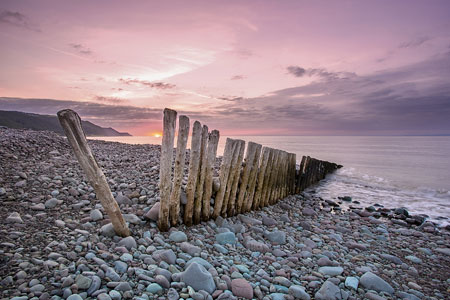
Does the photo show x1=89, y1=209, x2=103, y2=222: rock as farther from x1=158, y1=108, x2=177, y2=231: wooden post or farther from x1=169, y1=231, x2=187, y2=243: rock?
x1=169, y1=231, x2=187, y2=243: rock

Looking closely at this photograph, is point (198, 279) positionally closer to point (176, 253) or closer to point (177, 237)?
point (176, 253)

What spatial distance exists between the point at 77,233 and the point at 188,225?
65.1 inches

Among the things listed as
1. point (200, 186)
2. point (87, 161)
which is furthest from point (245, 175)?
point (87, 161)

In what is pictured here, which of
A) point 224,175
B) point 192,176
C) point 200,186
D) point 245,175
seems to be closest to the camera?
point 192,176

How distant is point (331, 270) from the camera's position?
3615mm

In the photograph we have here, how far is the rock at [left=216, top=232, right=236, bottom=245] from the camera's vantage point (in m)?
4.08

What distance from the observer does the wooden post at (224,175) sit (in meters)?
4.93

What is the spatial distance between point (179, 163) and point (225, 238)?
4.68 ft

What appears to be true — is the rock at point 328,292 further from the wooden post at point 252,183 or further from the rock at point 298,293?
the wooden post at point 252,183

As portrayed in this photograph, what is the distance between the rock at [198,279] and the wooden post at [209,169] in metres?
1.82

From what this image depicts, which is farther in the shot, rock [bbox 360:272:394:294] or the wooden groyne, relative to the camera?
the wooden groyne

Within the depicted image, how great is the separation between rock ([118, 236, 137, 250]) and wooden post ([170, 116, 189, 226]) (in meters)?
0.86

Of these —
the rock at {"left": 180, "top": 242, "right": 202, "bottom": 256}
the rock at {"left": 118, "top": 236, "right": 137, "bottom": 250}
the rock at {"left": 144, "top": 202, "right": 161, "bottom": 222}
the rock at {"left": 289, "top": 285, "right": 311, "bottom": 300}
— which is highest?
the rock at {"left": 144, "top": 202, "right": 161, "bottom": 222}

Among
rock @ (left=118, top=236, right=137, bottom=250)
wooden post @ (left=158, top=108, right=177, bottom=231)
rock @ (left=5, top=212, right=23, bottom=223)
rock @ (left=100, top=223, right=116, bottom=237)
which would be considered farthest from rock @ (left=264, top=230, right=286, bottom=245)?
rock @ (left=5, top=212, right=23, bottom=223)
